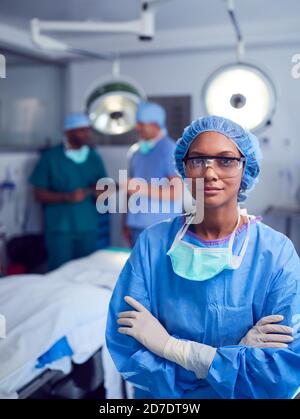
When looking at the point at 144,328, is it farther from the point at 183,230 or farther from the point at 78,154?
the point at 78,154

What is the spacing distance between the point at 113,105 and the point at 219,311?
899 millimetres

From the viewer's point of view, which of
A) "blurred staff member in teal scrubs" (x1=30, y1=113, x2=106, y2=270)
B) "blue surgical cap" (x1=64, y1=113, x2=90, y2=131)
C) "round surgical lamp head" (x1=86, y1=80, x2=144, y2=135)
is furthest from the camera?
"blurred staff member in teal scrubs" (x1=30, y1=113, x2=106, y2=270)

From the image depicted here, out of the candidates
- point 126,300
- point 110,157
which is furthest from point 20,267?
point 126,300

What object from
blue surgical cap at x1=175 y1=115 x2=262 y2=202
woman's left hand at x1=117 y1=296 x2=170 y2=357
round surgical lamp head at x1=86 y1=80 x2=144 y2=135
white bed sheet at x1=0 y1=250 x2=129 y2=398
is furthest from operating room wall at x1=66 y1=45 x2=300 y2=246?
woman's left hand at x1=117 y1=296 x2=170 y2=357

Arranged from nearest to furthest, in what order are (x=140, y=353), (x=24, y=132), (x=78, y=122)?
(x=140, y=353)
(x=78, y=122)
(x=24, y=132)

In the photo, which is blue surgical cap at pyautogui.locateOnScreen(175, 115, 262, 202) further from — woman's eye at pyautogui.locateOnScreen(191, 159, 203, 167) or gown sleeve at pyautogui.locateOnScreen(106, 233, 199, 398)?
gown sleeve at pyautogui.locateOnScreen(106, 233, 199, 398)

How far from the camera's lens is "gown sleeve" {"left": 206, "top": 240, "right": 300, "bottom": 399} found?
79 cm

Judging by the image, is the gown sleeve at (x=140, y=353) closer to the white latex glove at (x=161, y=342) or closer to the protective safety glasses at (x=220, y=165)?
the white latex glove at (x=161, y=342)

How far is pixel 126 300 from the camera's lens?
912 millimetres

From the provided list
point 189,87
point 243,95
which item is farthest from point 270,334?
point 189,87

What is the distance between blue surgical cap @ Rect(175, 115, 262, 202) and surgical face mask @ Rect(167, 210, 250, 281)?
0.32ft

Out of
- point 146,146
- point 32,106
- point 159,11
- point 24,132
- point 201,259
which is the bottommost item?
point 201,259

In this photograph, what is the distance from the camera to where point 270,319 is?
2.65ft

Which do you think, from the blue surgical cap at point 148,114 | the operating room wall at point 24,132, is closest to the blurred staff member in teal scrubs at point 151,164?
the blue surgical cap at point 148,114
